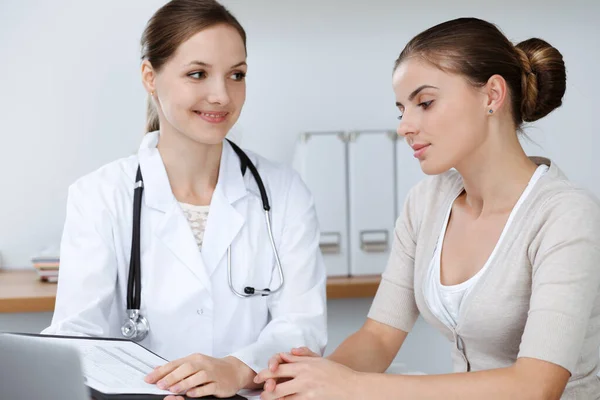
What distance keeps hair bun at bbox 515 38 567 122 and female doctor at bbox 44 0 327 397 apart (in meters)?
0.53

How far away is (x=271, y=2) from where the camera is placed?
8.36 feet

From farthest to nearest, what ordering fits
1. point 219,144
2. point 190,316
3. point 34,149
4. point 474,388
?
point 34,149
point 219,144
point 190,316
point 474,388

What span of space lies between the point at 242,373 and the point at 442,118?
21.2 inches

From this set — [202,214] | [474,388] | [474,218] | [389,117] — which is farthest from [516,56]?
[389,117]

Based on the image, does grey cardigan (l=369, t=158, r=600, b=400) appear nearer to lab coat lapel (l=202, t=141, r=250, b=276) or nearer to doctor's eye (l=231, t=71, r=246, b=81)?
lab coat lapel (l=202, t=141, r=250, b=276)

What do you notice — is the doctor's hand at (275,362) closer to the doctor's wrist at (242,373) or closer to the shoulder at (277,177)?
the doctor's wrist at (242,373)

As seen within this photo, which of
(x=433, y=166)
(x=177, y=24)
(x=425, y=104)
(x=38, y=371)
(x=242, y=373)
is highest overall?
(x=177, y=24)

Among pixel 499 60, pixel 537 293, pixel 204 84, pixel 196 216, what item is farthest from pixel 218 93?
pixel 537 293

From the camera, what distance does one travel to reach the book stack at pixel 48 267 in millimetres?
2332

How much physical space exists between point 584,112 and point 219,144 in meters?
1.45

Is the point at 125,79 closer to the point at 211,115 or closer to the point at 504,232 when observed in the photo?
the point at 211,115

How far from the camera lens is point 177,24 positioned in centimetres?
161

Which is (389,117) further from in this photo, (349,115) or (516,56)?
(516,56)

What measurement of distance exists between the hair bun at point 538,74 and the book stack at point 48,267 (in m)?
1.47
